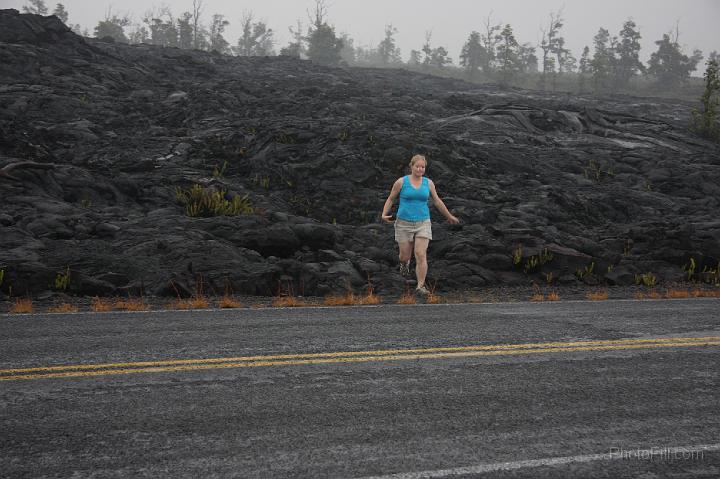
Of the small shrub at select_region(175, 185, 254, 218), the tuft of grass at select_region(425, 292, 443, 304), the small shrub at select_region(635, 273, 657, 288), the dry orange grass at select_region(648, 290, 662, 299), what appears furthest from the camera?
the small shrub at select_region(175, 185, 254, 218)

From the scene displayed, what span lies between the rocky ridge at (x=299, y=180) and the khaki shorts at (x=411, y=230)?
5.19ft

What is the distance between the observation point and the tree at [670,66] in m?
71.8

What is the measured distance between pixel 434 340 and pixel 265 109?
18.8 m

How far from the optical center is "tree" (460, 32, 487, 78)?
83.8m

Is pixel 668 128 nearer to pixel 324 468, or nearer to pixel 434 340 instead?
pixel 434 340

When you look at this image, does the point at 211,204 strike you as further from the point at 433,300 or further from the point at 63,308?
the point at 433,300

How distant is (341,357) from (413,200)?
4.43 meters

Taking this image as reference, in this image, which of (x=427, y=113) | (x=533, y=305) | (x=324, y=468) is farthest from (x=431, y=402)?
(x=427, y=113)

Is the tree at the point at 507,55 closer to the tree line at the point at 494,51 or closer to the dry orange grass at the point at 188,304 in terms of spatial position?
the tree line at the point at 494,51

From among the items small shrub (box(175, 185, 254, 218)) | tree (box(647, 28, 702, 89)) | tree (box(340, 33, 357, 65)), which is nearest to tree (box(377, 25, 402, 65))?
tree (box(340, 33, 357, 65))

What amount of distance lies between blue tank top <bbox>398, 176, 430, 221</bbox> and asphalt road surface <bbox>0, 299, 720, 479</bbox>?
286 cm

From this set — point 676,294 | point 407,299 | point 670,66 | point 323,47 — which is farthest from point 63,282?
point 670,66

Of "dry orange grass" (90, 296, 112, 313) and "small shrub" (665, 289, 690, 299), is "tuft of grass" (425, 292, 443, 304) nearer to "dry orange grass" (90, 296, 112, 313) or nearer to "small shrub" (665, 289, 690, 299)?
"small shrub" (665, 289, 690, 299)

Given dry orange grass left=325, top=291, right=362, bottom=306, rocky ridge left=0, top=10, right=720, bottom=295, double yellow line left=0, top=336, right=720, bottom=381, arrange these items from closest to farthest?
double yellow line left=0, top=336, right=720, bottom=381, dry orange grass left=325, top=291, right=362, bottom=306, rocky ridge left=0, top=10, right=720, bottom=295
